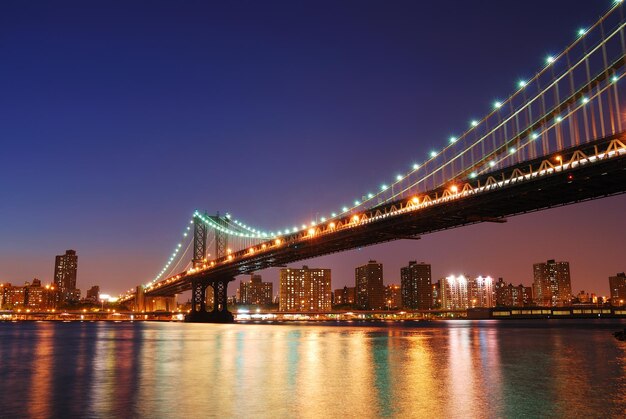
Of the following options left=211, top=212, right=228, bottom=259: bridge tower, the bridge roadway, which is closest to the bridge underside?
the bridge roadway

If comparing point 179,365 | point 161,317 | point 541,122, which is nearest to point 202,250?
point 161,317

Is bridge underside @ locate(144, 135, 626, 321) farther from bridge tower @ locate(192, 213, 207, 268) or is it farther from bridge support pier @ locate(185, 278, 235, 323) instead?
bridge tower @ locate(192, 213, 207, 268)

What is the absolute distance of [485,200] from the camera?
4612 centimetres

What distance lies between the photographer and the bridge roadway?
37.1 meters

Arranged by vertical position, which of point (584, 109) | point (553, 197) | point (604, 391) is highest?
point (584, 109)

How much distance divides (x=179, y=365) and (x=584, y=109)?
29.5m

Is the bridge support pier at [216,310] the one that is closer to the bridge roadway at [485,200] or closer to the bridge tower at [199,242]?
the bridge tower at [199,242]

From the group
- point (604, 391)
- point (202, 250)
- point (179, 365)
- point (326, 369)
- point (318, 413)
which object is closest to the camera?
point (318, 413)

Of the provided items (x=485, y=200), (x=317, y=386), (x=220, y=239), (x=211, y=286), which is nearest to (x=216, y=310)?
(x=211, y=286)

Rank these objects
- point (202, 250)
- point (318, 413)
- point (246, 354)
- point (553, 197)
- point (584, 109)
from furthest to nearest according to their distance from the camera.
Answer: point (202, 250) < point (553, 197) < point (584, 109) < point (246, 354) < point (318, 413)

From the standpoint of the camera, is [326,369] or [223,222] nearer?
[326,369]

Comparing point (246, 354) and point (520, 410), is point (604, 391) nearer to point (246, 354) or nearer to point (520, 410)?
point (520, 410)

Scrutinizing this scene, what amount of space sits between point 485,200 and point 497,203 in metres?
1.11

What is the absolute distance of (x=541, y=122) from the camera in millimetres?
45688
